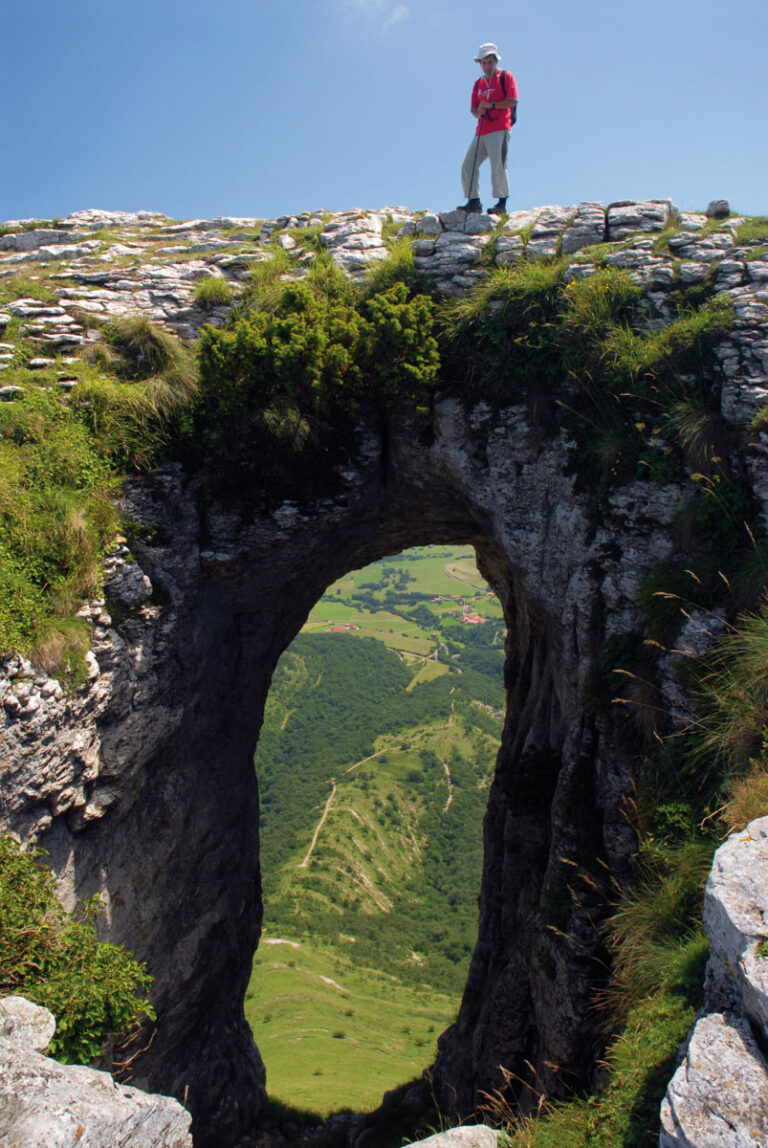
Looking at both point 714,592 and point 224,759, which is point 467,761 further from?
point 714,592

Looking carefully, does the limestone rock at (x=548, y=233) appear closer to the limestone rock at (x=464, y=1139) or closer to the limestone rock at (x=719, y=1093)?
the limestone rock at (x=719, y=1093)

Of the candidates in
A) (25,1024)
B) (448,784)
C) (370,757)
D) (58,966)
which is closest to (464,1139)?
(25,1024)

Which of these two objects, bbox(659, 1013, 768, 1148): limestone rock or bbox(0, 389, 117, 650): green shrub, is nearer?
bbox(659, 1013, 768, 1148): limestone rock

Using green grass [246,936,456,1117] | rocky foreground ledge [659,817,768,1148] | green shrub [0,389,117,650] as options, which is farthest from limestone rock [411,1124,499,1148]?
green grass [246,936,456,1117]

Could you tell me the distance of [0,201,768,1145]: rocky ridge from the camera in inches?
428

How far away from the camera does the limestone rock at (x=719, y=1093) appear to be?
13.9 feet

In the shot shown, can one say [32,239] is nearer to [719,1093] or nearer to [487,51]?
[487,51]

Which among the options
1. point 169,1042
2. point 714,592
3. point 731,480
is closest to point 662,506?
point 731,480

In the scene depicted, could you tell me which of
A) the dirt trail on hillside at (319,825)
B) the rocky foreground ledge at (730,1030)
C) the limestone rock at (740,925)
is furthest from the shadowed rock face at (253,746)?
the dirt trail on hillside at (319,825)

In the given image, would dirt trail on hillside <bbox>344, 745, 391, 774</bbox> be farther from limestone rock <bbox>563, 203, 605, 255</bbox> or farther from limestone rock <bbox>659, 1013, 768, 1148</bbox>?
limestone rock <bbox>659, 1013, 768, 1148</bbox>

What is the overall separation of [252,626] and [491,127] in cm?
1404

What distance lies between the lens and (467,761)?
273 ft

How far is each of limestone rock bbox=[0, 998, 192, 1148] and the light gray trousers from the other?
59.7ft

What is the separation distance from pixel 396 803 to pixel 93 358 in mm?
66796
